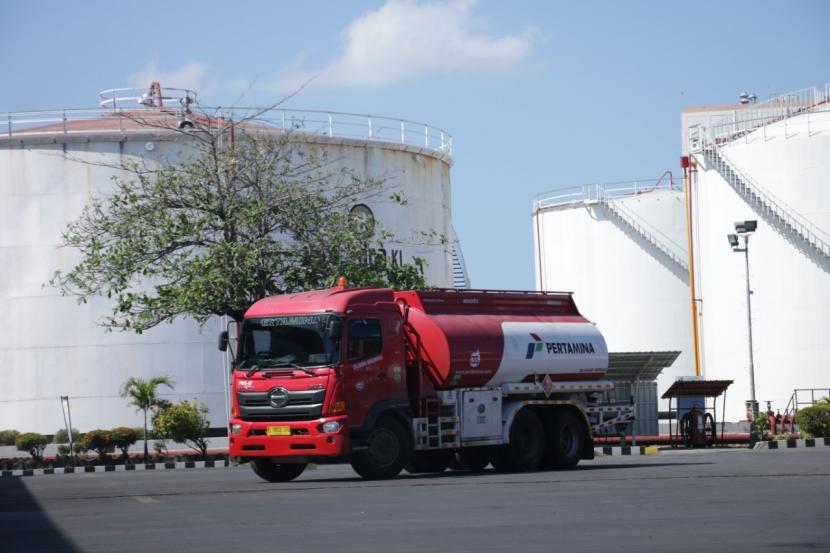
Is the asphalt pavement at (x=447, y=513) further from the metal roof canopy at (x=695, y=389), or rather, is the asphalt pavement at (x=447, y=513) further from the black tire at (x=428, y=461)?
the metal roof canopy at (x=695, y=389)

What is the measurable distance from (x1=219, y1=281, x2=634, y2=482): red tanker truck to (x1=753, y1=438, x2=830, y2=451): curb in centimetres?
826

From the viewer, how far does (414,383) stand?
71.1 feet

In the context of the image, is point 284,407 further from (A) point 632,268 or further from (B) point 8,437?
(A) point 632,268

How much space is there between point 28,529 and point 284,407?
734 centimetres

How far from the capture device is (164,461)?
107ft

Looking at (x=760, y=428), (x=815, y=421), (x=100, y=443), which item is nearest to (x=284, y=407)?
(x=100, y=443)

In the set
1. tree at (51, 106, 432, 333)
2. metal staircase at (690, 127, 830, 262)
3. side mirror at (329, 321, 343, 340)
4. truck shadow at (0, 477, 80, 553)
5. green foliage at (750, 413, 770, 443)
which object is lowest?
green foliage at (750, 413, 770, 443)

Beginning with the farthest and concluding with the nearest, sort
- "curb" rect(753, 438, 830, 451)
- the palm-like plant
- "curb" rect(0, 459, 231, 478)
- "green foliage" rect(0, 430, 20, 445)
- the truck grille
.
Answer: "green foliage" rect(0, 430, 20, 445)
the palm-like plant
"curb" rect(753, 438, 830, 451)
"curb" rect(0, 459, 231, 478)
the truck grille

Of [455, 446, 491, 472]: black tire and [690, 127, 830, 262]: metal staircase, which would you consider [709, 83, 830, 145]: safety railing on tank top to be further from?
[455, 446, 491, 472]: black tire

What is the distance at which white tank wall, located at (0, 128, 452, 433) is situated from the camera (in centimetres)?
3675

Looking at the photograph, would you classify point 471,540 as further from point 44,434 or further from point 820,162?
point 820,162

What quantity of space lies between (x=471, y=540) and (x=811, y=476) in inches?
351

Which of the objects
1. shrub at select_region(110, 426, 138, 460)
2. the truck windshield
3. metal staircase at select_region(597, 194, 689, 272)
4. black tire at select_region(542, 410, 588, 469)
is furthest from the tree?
metal staircase at select_region(597, 194, 689, 272)

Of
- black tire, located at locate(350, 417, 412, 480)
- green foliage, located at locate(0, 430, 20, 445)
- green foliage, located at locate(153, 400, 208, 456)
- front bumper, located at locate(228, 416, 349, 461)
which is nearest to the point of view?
front bumper, located at locate(228, 416, 349, 461)
